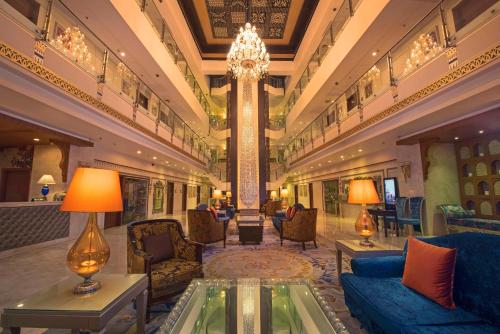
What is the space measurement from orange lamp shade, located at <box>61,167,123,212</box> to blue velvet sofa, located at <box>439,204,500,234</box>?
703 centimetres

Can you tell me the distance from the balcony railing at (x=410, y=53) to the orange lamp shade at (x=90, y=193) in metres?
5.74

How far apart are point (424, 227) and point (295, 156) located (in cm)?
900

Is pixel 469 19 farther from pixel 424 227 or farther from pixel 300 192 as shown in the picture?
pixel 300 192

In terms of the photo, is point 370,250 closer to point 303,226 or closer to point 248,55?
point 303,226

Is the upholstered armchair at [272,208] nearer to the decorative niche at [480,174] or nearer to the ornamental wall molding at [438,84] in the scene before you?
the ornamental wall molding at [438,84]

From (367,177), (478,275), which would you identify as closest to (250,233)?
(478,275)

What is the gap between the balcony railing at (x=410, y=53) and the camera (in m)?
4.30

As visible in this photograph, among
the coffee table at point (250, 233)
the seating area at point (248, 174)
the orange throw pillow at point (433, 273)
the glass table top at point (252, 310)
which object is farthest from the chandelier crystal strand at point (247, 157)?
the orange throw pillow at point (433, 273)

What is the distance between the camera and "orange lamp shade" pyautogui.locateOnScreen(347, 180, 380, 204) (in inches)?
122

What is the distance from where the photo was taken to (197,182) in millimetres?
20344

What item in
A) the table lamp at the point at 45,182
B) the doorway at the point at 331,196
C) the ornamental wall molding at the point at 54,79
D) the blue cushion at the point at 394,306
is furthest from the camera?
the doorway at the point at 331,196

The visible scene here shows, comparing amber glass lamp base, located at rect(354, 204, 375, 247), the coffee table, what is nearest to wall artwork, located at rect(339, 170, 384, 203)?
the coffee table

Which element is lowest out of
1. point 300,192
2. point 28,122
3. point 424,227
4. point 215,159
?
point 424,227

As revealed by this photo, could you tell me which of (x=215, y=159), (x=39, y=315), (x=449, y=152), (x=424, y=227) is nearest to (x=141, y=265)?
(x=39, y=315)
